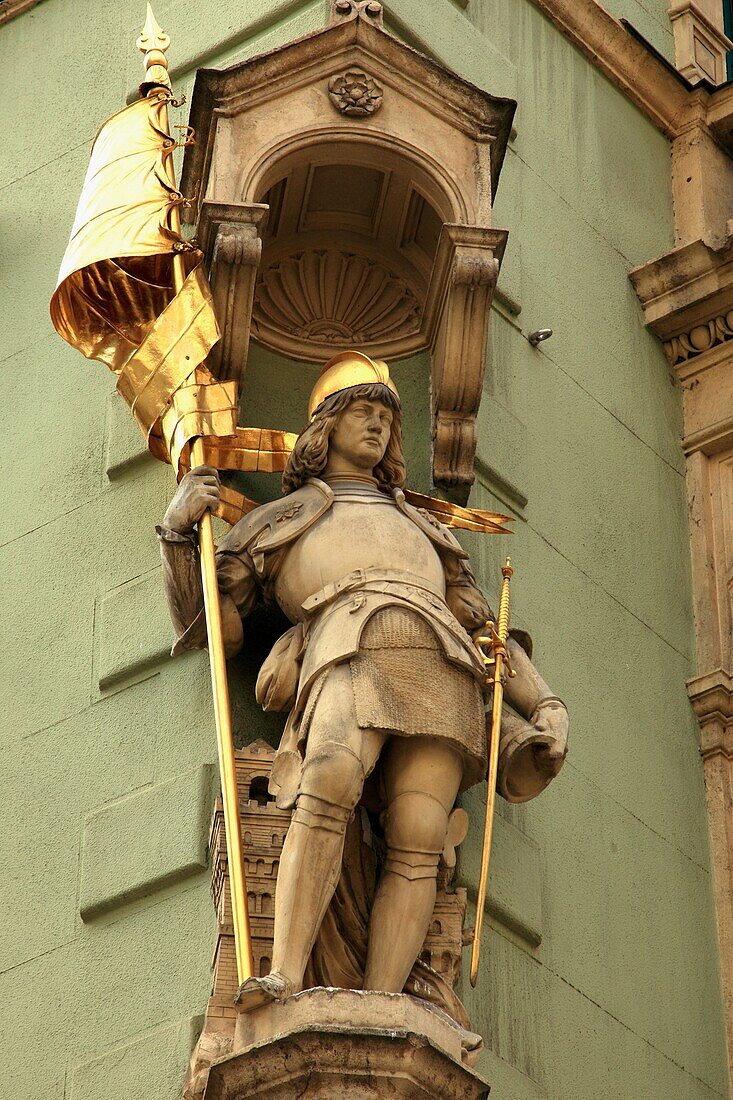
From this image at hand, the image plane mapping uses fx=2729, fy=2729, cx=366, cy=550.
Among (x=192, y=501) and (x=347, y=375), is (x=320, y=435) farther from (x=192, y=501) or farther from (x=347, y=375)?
(x=192, y=501)

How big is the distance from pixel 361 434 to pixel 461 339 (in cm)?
72

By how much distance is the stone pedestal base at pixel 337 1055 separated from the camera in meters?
6.27

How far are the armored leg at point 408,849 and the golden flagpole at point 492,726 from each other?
131mm

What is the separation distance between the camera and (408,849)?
6.86 meters

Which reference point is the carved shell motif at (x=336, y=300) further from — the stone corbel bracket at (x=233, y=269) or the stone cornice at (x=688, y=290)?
the stone cornice at (x=688, y=290)

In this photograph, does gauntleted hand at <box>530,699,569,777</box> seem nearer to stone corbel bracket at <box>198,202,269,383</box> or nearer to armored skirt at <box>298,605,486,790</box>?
armored skirt at <box>298,605,486,790</box>

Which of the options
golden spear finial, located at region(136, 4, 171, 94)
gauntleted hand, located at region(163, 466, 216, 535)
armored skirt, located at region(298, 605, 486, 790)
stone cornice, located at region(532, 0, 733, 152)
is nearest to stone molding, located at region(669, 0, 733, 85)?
stone cornice, located at region(532, 0, 733, 152)

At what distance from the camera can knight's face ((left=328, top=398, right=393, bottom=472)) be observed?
7.50m

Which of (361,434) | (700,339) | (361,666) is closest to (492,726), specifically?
(361,666)

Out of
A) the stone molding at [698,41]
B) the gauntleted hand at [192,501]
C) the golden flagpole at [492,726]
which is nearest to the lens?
the golden flagpole at [492,726]

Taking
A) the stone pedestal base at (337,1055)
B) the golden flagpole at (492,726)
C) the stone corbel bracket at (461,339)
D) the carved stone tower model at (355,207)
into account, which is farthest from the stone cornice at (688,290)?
the stone pedestal base at (337,1055)

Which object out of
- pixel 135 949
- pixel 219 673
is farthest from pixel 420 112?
pixel 135 949

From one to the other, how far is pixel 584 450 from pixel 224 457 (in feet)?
5.86

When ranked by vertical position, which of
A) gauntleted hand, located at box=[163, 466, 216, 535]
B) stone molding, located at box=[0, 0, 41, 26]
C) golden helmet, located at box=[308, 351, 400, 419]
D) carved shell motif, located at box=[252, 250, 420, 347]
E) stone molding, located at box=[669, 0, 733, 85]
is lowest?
gauntleted hand, located at box=[163, 466, 216, 535]
